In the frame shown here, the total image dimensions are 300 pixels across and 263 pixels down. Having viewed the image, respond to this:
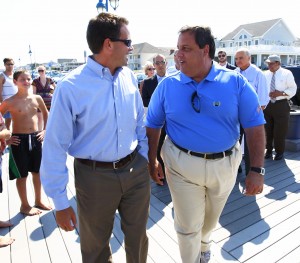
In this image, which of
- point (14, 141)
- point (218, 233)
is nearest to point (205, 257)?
point (218, 233)

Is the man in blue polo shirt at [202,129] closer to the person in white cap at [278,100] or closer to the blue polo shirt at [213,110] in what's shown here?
the blue polo shirt at [213,110]

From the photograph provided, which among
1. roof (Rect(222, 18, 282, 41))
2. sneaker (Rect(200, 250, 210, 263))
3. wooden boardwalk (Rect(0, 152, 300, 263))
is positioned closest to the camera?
sneaker (Rect(200, 250, 210, 263))

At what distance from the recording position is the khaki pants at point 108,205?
1837 millimetres

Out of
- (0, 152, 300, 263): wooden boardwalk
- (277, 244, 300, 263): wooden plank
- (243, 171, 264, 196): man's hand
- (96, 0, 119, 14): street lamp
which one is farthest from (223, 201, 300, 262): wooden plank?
(96, 0, 119, 14): street lamp

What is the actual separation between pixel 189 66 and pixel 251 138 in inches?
28.6


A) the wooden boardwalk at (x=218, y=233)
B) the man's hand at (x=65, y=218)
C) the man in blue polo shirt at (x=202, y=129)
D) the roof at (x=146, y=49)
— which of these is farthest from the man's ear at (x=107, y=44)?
the roof at (x=146, y=49)

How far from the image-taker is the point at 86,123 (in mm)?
1740

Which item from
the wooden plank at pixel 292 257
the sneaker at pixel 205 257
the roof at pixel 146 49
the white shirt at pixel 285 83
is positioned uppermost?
the roof at pixel 146 49

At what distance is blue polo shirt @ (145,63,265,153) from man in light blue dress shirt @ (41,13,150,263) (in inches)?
13.8

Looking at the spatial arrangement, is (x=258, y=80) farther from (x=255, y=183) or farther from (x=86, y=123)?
(x=86, y=123)

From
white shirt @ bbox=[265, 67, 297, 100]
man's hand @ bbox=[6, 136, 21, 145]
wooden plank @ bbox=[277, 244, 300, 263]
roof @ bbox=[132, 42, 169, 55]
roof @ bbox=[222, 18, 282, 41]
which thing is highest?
roof @ bbox=[222, 18, 282, 41]

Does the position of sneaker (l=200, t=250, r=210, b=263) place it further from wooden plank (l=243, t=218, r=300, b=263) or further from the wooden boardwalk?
wooden plank (l=243, t=218, r=300, b=263)

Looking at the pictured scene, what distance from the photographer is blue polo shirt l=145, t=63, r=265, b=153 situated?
6.75 ft

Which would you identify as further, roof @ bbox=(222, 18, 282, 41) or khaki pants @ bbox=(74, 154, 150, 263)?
roof @ bbox=(222, 18, 282, 41)
